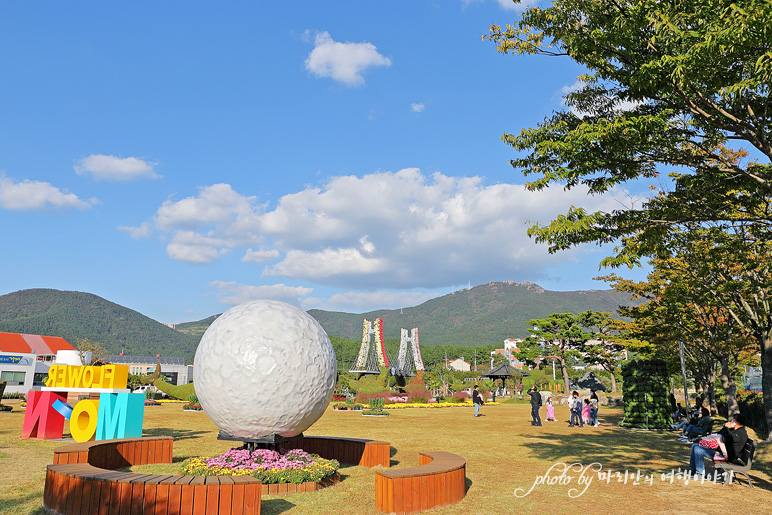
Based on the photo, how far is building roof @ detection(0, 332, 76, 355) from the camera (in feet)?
178

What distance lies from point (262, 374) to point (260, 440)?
4.23 feet

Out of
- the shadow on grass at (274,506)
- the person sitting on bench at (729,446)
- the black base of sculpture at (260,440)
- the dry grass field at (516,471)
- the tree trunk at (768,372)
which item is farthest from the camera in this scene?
the tree trunk at (768,372)

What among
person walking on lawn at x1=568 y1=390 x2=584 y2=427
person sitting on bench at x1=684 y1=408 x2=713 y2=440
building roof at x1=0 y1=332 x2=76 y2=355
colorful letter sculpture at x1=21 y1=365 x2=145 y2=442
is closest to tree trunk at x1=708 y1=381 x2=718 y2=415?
person walking on lawn at x1=568 y1=390 x2=584 y2=427

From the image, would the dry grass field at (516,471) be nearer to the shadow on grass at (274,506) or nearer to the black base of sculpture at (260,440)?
the shadow on grass at (274,506)

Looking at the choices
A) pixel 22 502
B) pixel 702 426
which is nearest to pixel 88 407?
pixel 22 502

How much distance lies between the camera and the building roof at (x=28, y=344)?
54.1m

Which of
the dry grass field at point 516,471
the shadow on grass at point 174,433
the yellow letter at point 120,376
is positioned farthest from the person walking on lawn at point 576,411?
the yellow letter at point 120,376

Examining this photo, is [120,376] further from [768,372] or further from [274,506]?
[768,372]

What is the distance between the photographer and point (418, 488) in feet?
24.9

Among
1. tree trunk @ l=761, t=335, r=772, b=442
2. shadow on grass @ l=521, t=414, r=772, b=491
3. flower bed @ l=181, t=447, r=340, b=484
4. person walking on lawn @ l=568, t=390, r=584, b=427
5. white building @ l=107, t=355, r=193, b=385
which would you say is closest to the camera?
flower bed @ l=181, t=447, r=340, b=484

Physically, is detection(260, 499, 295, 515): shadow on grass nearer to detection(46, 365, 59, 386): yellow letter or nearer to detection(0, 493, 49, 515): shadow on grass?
detection(0, 493, 49, 515): shadow on grass

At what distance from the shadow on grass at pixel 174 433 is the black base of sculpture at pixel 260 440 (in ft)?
25.5

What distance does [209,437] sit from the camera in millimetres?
16375

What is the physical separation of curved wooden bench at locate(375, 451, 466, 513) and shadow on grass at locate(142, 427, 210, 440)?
A: 10.6 metres
